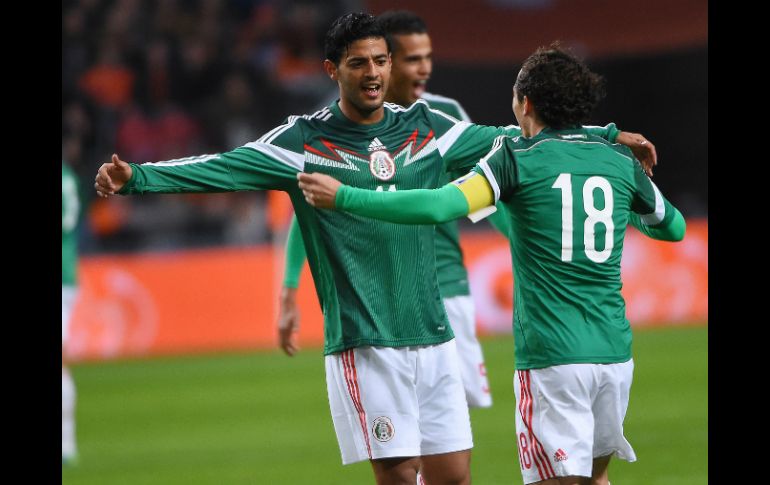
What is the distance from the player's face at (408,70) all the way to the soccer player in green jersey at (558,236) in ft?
6.56

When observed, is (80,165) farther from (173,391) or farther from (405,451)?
(405,451)

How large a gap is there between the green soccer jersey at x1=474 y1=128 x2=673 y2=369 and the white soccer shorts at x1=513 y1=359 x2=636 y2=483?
0.06m

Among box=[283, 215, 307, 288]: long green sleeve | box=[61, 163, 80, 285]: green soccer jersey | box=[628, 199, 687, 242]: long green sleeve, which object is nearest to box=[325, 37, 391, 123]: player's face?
box=[283, 215, 307, 288]: long green sleeve

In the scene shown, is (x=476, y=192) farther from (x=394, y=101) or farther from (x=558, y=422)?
(x=394, y=101)

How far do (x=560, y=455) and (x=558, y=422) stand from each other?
0.12 metres

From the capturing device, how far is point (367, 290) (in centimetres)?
A: 474

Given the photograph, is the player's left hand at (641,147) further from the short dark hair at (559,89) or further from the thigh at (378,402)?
the thigh at (378,402)

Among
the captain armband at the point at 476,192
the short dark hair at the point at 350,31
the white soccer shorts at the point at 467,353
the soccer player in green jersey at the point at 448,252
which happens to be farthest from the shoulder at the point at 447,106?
the captain armband at the point at 476,192

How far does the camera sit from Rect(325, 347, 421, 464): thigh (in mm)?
4688

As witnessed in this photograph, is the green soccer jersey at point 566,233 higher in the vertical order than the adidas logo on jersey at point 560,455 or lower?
higher

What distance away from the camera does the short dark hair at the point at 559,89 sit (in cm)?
431

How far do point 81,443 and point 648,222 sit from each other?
6.28m

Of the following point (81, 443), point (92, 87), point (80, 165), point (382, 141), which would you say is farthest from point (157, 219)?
point (382, 141)

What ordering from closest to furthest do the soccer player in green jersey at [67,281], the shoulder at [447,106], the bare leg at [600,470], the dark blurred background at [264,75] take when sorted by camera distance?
the bare leg at [600,470]
the shoulder at [447,106]
the soccer player in green jersey at [67,281]
the dark blurred background at [264,75]
